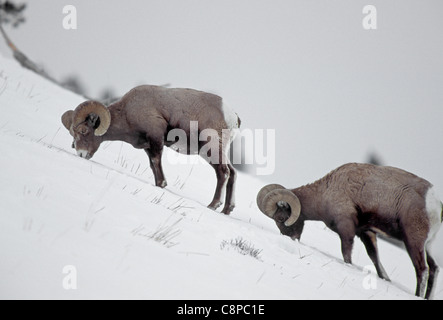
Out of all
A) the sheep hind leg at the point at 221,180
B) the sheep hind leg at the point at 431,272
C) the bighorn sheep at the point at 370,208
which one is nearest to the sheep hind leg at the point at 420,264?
the bighorn sheep at the point at 370,208

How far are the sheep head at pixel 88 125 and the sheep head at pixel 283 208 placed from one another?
369cm

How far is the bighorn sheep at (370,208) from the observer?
771 cm

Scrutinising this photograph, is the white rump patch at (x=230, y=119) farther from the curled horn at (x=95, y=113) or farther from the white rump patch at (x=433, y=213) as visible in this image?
the white rump patch at (x=433, y=213)

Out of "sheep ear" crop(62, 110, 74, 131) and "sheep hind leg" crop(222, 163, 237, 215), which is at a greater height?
"sheep ear" crop(62, 110, 74, 131)

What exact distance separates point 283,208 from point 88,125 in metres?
4.48

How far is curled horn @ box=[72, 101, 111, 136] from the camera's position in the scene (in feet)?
29.3

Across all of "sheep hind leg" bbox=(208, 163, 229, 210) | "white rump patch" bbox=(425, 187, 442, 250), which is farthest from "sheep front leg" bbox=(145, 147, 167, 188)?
"white rump patch" bbox=(425, 187, 442, 250)

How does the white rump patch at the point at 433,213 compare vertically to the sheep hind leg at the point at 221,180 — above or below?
below

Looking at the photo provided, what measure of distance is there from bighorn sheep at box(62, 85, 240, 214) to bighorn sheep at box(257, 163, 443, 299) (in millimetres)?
1532

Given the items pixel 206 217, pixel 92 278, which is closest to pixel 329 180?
pixel 206 217

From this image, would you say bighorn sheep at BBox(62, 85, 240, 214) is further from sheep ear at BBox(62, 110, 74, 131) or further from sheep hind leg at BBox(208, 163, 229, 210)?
sheep ear at BBox(62, 110, 74, 131)

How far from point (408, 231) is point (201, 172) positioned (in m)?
8.31

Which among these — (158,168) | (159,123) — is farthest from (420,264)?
(159,123)

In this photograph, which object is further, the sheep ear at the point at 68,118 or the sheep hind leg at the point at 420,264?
the sheep ear at the point at 68,118
